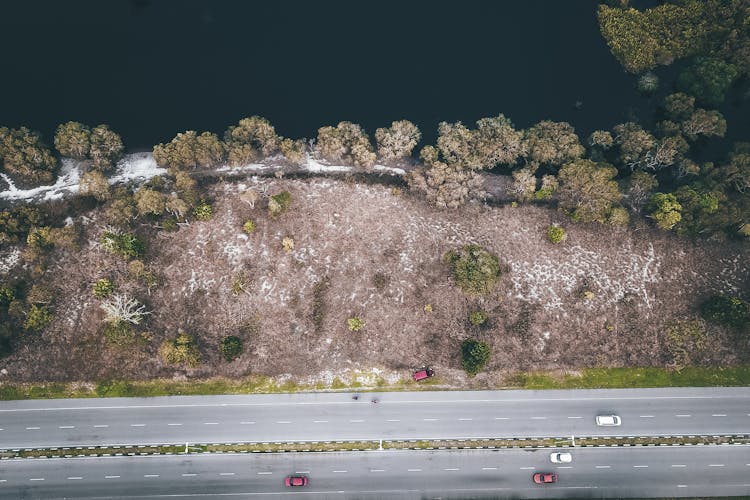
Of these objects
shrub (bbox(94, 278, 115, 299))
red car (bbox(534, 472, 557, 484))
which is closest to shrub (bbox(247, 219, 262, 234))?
shrub (bbox(94, 278, 115, 299))

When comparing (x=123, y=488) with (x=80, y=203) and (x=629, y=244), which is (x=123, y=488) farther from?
(x=629, y=244)

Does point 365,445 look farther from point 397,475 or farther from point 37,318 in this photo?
Result: point 37,318

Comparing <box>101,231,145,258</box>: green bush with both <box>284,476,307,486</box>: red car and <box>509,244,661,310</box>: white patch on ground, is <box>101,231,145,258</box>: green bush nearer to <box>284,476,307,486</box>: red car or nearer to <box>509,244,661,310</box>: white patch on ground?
<box>284,476,307,486</box>: red car

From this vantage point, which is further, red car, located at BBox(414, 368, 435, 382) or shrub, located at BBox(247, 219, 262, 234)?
shrub, located at BBox(247, 219, 262, 234)

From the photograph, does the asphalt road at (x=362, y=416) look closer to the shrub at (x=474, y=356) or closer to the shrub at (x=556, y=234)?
the shrub at (x=474, y=356)

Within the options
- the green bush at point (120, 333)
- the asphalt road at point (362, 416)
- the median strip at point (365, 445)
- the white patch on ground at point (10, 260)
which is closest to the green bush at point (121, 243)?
the green bush at point (120, 333)

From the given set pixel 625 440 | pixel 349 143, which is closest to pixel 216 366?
pixel 349 143
